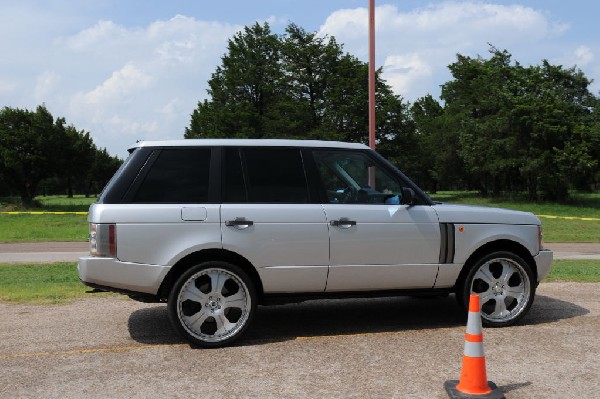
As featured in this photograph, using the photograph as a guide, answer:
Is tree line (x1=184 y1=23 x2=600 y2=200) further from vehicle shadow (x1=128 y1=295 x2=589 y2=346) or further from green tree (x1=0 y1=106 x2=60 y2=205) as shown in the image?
vehicle shadow (x1=128 y1=295 x2=589 y2=346)

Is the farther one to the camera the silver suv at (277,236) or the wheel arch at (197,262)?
the wheel arch at (197,262)

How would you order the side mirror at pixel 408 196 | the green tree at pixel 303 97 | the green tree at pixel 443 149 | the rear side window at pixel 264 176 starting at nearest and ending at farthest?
the rear side window at pixel 264 176, the side mirror at pixel 408 196, the green tree at pixel 303 97, the green tree at pixel 443 149

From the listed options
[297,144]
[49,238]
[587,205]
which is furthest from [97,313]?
[587,205]

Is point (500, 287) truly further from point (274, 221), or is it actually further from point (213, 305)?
point (213, 305)

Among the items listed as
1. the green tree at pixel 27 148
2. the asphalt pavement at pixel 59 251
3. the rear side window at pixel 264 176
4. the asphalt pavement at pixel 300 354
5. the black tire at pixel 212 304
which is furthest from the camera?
the green tree at pixel 27 148

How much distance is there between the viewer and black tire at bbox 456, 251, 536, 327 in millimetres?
6165

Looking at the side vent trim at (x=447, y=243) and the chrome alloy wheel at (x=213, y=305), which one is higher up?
the side vent trim at (x=447, y=243)

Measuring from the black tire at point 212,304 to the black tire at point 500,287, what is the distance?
2.30 metres

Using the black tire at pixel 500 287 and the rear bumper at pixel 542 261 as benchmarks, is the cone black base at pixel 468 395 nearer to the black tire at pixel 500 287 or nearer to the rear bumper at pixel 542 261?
the black tire at pixel 500 287

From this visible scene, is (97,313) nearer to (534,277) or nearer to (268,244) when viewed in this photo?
(268,244)

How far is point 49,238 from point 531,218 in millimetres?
18918

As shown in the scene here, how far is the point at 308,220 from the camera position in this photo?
5.68m

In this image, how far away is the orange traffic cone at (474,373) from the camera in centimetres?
411

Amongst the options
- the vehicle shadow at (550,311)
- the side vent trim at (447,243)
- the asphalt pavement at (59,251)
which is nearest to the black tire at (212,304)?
the side vent trim at (447,243)
